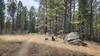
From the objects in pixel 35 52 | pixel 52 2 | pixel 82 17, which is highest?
pixel 52 2

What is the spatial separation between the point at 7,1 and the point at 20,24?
1657 centimetres

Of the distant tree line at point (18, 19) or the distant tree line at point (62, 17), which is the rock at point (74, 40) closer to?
the distant tree line at point (62, 17)

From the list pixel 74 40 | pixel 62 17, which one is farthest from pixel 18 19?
pixel 74 40

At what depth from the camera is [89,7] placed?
1761 inches

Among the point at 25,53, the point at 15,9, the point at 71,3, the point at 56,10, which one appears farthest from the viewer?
the point at 15,9

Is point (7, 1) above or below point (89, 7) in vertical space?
above

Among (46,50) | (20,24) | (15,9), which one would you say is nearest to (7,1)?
(15,9)

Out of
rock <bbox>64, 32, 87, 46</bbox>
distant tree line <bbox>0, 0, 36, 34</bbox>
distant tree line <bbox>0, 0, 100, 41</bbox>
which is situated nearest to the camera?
rock <bbox>64, 32, 87, 46</bbox>

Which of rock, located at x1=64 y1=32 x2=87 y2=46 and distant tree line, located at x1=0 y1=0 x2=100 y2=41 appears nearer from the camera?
rock, located at x1=64 y1=32 x2=87 y2=46

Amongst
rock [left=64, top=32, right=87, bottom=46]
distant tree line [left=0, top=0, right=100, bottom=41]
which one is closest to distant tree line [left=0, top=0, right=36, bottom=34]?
distant tree line [left=0, top=0, right=100, bottom=41]

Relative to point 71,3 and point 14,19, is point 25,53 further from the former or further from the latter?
point 14,19

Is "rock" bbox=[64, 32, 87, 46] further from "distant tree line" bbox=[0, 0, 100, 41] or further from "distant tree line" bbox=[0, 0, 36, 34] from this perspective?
"distant tree line" bbox=[0, 0, 36, 34]

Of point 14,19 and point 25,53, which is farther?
point 14,19

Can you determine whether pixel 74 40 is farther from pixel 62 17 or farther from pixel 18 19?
pixel 18 19
